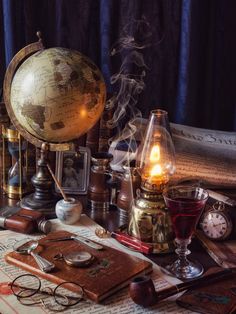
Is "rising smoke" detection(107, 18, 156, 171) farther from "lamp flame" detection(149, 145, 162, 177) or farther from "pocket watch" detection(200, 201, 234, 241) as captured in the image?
"pocket watch" detection(200, 201, 234, 241)

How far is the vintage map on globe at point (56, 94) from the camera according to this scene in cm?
124

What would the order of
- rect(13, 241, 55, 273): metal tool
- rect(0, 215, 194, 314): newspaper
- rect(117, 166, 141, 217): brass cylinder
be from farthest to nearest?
rect(117, 166, 141, 217): brass cylinder → rect(13, 241, 55, 273): metal tool → rect(0, 215, 194, 314): newspaper

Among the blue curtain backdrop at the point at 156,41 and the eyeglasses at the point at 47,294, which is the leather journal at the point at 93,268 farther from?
the blue curtain backdrop at the point at 156,41

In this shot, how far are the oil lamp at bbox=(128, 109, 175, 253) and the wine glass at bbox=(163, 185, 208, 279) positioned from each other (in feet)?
0.20

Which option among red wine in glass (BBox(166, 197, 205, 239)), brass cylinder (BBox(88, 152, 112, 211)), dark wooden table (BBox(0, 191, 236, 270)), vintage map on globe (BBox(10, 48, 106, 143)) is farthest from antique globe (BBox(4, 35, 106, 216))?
red wine in glass (BBox(166, 197, 205, 239))

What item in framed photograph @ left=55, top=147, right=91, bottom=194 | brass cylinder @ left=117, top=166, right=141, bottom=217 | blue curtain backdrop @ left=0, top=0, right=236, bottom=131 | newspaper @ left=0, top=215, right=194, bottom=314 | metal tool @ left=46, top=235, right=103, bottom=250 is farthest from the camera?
blue curtain backdrop @ left=0, top=0, right=236, bottom=131

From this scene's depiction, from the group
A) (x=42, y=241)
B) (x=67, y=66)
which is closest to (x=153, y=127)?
(x=67, y=66)

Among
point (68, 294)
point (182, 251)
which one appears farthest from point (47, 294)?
point (182, 251)

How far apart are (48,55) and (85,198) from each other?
433 millimetres

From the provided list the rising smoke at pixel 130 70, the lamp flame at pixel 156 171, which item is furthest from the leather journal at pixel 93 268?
the rising smoke at pixel 130 70

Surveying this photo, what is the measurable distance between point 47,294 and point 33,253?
137 millimetres

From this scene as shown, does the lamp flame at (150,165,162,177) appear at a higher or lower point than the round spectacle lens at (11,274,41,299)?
higher

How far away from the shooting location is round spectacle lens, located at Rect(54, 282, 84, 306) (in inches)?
38.4

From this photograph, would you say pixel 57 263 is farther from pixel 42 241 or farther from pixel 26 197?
pixel 26 197
